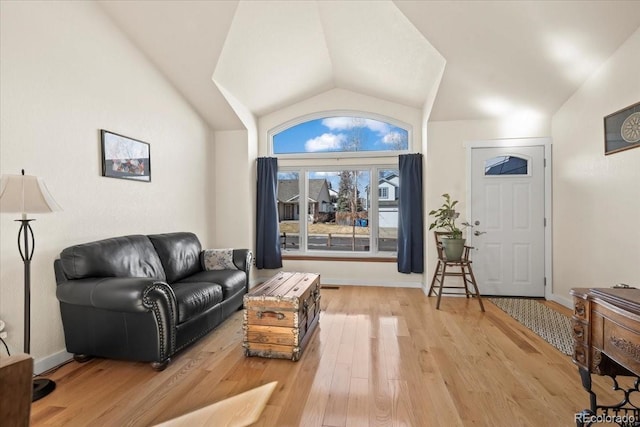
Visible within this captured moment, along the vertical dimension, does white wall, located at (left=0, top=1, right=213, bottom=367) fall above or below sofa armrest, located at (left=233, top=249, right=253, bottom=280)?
above

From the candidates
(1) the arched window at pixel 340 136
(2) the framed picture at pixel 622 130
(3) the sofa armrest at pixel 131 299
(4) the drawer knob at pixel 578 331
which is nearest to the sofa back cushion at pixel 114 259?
(3) the sofa armrest at pixel 131 299

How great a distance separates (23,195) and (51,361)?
1.30 metres

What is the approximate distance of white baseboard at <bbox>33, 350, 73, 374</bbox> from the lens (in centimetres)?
222

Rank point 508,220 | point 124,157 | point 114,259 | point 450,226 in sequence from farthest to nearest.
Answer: point 508,220 < point 450,226 < point 124,157 < point 114,259

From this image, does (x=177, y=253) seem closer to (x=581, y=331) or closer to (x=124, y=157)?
(x=124, y=157)

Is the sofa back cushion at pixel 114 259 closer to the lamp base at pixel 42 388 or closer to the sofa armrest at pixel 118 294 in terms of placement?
the sofa armrest at pixel 118 294

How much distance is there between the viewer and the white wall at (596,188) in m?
2.75

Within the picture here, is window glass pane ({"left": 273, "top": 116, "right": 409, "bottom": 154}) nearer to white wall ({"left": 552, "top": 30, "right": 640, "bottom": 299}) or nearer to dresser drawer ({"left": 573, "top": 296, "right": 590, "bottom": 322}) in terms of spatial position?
white wall ({"left": 552, "top": 30, "right": 640, "bottom": 299})

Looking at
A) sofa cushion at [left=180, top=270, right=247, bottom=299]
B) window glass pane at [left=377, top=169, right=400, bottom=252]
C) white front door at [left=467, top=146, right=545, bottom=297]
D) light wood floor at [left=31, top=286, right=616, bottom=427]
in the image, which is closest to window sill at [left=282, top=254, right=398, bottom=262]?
window glass pane at [left=377, top=169, right=400, bottom=252]

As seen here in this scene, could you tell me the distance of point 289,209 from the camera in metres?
5.30

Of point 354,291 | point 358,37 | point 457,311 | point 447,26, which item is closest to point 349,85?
point 358,37

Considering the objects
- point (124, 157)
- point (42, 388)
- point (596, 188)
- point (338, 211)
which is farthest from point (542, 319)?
point (124, 157)

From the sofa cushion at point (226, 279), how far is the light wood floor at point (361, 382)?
403 millimetres

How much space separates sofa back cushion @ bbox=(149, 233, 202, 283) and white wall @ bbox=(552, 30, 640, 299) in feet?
14.0
